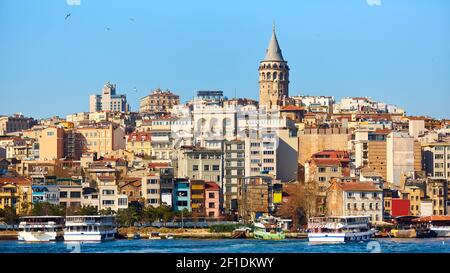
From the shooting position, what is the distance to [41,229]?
706 inches

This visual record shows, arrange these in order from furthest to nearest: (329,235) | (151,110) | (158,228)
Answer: (151,110)
(158,228)
(329,235)

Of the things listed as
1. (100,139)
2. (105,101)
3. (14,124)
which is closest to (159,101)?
(105,101)

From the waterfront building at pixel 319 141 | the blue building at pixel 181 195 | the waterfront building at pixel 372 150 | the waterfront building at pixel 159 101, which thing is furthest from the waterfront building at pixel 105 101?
the blue building at pixel 181 195

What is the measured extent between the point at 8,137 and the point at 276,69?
7.44 metres

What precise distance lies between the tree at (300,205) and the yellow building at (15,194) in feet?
14.0

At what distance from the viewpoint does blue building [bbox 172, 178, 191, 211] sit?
868 inches

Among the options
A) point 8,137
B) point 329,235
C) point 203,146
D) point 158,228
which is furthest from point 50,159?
point 329,235

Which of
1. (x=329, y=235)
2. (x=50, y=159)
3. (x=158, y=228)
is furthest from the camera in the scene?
(x=50, y=159)

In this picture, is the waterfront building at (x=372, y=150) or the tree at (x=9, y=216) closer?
the tree at (x=9, y=216)

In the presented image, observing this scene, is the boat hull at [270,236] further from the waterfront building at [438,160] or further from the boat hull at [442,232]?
the waterfront building at [438,160]

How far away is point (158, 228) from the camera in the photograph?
2020cm

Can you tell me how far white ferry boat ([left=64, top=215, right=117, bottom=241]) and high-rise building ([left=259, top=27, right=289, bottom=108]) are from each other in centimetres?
1695

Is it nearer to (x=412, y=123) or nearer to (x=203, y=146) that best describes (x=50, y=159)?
(x=203, y=146)

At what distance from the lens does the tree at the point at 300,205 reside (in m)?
20.7
